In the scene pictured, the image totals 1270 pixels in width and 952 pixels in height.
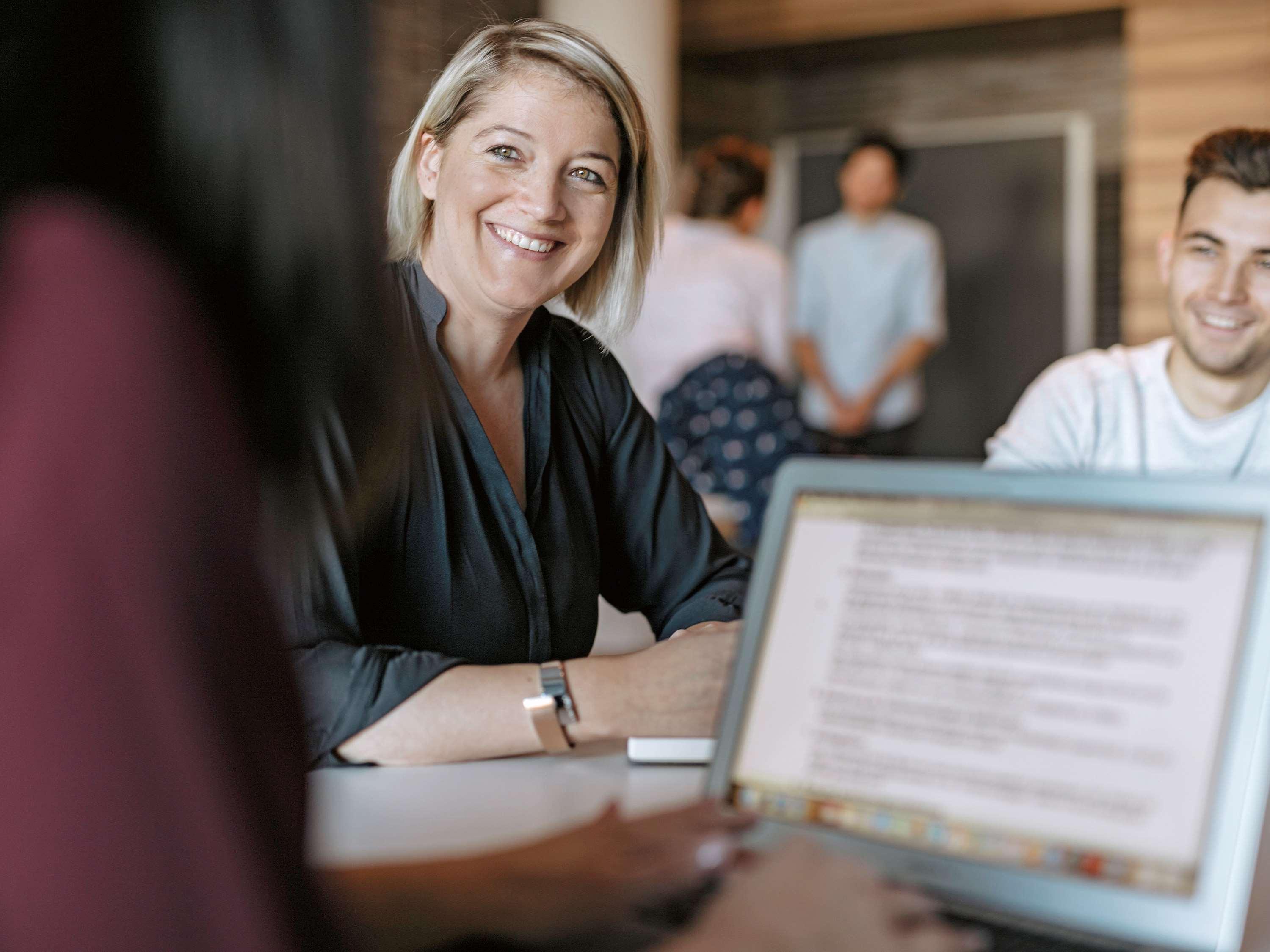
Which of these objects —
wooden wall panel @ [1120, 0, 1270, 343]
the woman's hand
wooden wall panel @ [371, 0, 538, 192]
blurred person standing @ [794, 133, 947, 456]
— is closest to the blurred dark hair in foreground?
the woman's hand

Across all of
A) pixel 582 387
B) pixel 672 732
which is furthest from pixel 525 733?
pixel 582 387

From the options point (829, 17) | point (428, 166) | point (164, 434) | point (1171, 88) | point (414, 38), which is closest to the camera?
point (164, 434)

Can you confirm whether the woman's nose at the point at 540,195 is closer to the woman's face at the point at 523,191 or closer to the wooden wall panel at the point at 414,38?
the woman's face at the point at 523,191

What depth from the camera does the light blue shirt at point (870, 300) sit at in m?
4.76

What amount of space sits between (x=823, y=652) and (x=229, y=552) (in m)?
→ 0.40

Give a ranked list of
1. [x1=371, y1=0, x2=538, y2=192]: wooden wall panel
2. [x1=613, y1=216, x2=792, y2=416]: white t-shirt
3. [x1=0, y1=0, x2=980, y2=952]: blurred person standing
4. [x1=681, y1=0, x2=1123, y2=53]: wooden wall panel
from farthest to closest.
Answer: [x1=681, y1=0, x2=1123, y2=53]: wooden wall panel
[x1=371, y1=0, x2=538, y2=192]: wooden wall panel
[x1=613, y1=216, x2=792, y2=416]: white t-shirt
[x1=0, y1=0, x2=980, y2=952]: blurred person standing

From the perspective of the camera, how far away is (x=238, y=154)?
471 mm

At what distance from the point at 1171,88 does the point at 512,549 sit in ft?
14.0

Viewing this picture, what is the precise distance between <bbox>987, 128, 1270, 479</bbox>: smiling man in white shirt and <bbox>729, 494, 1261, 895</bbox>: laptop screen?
63cm

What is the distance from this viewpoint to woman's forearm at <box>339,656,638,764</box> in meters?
1.07

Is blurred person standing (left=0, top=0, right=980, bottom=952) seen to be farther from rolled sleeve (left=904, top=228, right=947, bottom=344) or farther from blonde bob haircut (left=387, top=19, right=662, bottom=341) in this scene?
rolled sleeve (left=904, top=228, right=947, bottom=344)

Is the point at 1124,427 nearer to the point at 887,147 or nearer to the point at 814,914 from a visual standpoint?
the point at 814,914

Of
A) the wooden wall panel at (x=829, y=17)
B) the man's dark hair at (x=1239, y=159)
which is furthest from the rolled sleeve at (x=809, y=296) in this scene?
the man's dark hair at (x=1239, y=159)

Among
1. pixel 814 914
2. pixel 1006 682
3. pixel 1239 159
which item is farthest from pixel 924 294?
pixel 814 914
